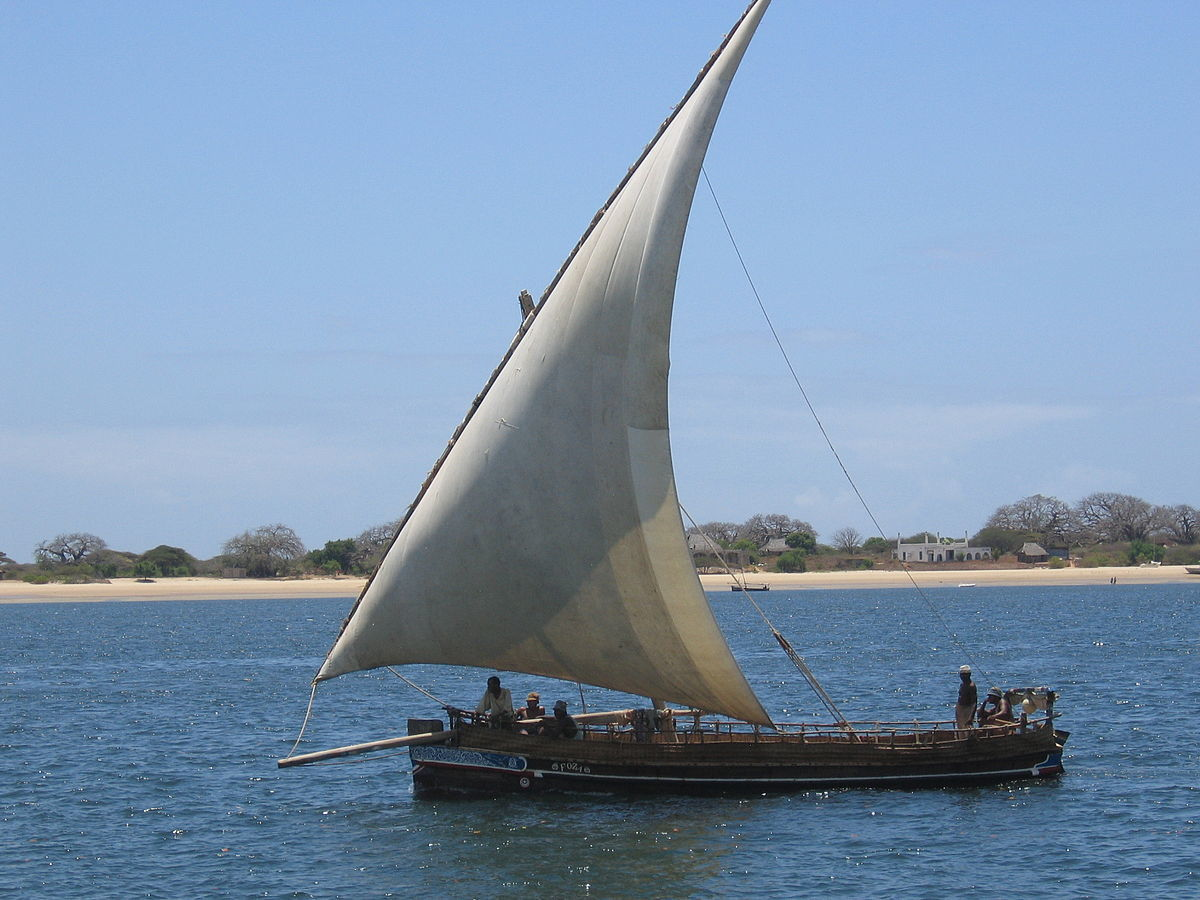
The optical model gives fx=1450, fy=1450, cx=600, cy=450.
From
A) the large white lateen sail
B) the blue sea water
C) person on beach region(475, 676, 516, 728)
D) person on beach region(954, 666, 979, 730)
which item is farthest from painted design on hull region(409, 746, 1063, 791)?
the large white lateen sail

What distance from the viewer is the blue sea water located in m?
22.6

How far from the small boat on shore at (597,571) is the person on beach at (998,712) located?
1.70ft

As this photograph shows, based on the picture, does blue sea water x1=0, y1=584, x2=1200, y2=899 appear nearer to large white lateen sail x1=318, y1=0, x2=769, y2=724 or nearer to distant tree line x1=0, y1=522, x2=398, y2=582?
large white lateen sail x1=318, y1=0, x2=769, y2=724

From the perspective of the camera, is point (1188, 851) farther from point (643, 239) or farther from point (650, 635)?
point (643, 239)

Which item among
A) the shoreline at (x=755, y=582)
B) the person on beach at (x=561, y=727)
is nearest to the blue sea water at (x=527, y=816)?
the person on beach at (x=561, y=727)

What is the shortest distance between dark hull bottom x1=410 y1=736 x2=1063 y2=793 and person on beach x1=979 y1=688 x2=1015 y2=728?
837mm

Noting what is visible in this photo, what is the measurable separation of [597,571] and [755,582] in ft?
415

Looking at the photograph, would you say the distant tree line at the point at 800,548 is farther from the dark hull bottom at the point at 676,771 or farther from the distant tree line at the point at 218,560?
the dark hull bottom at the point at 676,771

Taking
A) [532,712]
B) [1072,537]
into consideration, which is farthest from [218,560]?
[532,712]

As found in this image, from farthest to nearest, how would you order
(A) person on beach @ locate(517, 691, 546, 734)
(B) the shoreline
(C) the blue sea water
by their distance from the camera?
(B) the shoreline → (A) person on beach @ locate(517, 691, 546, 734) → (C) the blue sea water

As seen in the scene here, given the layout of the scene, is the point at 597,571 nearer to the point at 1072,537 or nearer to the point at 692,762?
the point at 692,762

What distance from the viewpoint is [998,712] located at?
28.5m

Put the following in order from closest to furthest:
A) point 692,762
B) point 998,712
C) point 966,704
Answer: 1. point 692,762
2. point 966,704
3. point 998,712

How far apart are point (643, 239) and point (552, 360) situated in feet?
8.62
